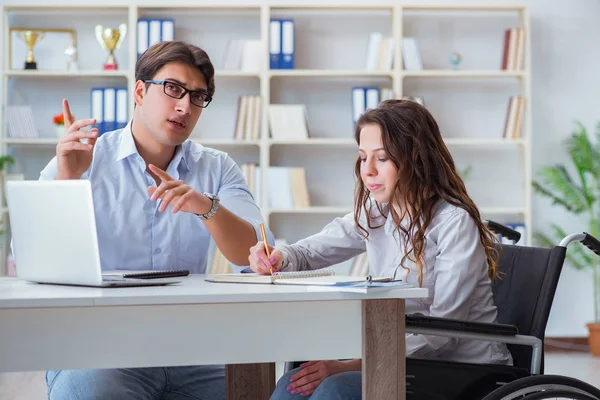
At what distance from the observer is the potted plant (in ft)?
16.6

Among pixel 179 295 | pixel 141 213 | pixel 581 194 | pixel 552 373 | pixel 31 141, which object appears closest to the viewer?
pixel 179 295

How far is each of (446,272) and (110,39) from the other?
3805 mm

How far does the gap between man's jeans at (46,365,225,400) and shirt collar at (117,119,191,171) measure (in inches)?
21.7

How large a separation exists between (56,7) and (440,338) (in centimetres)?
407

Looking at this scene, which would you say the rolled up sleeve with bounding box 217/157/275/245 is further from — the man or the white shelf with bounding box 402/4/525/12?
the white shelf with bounding box 402/4/525/12

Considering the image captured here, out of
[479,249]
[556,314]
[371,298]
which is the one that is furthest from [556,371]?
[371,298]

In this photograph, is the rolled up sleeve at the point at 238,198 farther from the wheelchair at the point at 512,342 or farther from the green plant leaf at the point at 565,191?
the green plant leaf at the point at 565,191

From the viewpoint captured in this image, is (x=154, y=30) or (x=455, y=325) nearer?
(x=455, y=325)

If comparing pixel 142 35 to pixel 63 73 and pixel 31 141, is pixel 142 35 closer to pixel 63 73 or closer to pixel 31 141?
pixel 63 73

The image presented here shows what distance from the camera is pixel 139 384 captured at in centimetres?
182

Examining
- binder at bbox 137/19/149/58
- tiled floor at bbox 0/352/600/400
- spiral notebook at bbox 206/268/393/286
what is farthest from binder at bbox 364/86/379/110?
spiral notebook at bbox 206/268/393/286

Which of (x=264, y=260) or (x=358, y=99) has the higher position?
(x=358, y=99)

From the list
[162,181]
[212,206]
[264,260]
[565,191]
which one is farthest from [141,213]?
[565,191]

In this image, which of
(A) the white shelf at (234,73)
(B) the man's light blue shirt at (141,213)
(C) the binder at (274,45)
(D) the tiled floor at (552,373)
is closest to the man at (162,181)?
(B) the man's light blue shirt at (141,213)
